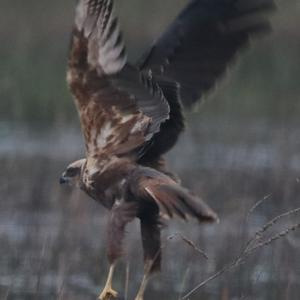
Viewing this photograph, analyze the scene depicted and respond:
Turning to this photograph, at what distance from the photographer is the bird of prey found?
26.0 ft

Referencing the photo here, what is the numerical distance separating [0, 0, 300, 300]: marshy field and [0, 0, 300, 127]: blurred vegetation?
0.03 metres

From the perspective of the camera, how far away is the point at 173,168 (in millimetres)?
14586

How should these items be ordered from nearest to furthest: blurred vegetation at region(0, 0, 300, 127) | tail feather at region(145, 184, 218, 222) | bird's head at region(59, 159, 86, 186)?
1. tail feather at region(145, 184, 218, 222)
2. bird's head at region(59, 159, 86, 186)
3. blurred vegetation at region(0, 0, 300, 127)

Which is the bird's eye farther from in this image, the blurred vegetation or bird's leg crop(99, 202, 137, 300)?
the blurred vegetation

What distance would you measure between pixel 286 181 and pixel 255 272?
3050 millimetres

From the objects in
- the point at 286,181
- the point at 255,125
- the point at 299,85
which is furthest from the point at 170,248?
the point at 299,85

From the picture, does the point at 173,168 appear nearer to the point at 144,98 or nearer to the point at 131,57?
the point at 131,57

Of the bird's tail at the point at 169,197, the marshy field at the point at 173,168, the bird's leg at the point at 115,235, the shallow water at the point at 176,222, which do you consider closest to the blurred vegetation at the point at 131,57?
the marshy field at the point at 173,168

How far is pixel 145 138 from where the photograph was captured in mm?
8352

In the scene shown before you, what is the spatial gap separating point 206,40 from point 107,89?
32.1 inches

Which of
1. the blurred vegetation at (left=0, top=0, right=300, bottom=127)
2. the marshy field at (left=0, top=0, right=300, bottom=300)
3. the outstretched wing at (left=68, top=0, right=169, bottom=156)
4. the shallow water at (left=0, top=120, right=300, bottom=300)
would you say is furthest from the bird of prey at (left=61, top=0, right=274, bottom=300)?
the blurred vegetation at (left=0, top=0, right=300, bottom=127)

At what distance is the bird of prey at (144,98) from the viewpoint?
26.0 ft

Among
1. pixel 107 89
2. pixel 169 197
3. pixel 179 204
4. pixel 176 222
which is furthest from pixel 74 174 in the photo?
pixel 176 222

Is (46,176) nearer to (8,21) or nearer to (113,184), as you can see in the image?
(113,184)
